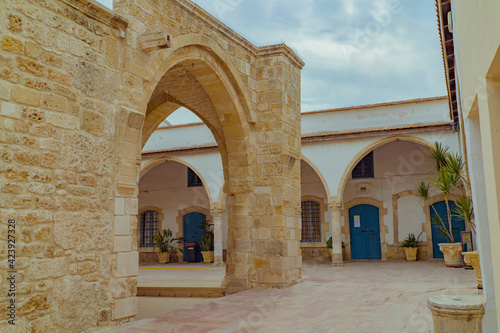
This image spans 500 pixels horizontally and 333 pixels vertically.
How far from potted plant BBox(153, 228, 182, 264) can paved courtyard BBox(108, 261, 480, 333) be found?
8.04 metres

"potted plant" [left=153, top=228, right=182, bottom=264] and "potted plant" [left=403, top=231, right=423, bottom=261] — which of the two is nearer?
"potted plant" [left=403, top=231, right=423, bottom=261]

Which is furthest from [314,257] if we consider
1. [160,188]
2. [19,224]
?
[19,224]

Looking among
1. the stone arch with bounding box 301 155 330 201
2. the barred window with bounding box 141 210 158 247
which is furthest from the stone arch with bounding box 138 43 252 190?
the barred window with bounding box 141 210 158 247

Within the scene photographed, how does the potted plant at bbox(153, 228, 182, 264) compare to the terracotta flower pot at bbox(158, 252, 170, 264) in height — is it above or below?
above

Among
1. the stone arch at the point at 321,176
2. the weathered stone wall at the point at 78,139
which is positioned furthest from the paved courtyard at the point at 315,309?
the stone arch at the point at 321,176

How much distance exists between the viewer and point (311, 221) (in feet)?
49.9

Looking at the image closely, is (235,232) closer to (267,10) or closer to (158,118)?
(158,118)

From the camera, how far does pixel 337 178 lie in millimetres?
12977

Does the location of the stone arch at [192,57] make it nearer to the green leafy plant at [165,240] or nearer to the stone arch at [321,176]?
the stone arch at [321,176]

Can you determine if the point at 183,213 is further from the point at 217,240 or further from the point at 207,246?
the point at 217,240

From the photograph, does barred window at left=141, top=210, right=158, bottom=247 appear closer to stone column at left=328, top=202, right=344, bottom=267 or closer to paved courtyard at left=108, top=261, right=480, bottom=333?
stone column at left=328, top=202, right=344, bottom=267

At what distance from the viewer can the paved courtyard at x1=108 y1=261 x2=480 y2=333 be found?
453 centimetres

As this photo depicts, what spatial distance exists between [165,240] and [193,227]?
3.72 feet

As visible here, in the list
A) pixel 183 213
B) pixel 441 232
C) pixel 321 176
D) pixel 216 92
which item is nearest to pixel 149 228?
pixel 183 213
